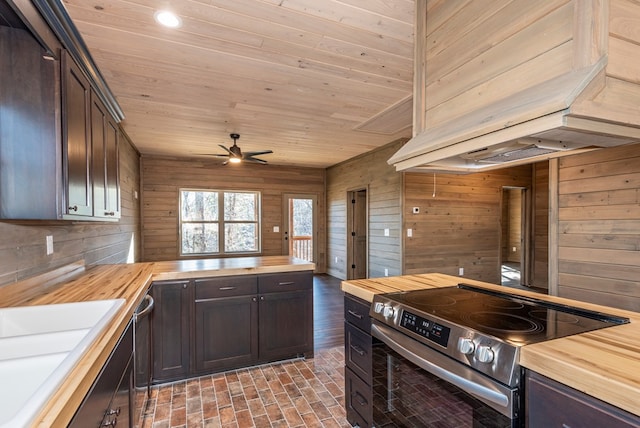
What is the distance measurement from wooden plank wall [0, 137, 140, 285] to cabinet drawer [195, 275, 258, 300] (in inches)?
38.2

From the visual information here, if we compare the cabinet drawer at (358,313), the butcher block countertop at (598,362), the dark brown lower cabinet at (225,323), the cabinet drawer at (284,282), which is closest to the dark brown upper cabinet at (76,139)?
the dark brown lower cabinet at (225,323)

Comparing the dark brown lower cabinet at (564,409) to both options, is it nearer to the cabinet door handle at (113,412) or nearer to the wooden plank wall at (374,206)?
the cabinet door handle at (113,412)

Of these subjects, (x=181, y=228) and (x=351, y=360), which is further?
(x=181, y=228)

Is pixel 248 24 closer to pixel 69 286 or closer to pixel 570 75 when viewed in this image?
pixel 570 75

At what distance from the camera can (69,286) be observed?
1937mm

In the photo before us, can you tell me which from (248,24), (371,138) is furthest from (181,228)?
(248,24)

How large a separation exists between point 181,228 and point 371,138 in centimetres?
418

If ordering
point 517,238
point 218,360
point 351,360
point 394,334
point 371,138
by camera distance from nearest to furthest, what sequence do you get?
point 394,334 < point 351,360 < point 218,360 < point 371,138 < point 517,238

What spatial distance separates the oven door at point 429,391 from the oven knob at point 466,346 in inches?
2.2

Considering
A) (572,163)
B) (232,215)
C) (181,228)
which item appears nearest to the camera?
(572,163)

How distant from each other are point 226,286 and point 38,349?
153cm

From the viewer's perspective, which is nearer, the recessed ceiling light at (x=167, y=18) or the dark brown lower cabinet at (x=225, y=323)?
the recessed ceiling light at (x=167, y=18)

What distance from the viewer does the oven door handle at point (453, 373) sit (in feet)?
3.21

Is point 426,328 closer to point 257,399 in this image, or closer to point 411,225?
point 257,399
